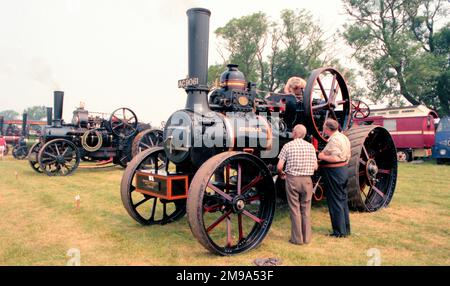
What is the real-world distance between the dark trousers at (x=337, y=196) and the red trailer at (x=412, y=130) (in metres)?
11.3

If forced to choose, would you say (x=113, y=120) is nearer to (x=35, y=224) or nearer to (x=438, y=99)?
(x=35, y=224)

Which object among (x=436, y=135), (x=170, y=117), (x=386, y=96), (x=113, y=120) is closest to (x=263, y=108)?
(x=170, y=117)

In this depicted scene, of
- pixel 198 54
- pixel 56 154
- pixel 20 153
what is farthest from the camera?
pixel 20 153

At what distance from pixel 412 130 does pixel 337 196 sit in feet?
43.1

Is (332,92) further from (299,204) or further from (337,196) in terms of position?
(299,204)

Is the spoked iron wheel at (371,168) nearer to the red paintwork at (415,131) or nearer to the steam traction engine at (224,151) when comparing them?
the steam traction engine at (224,151)

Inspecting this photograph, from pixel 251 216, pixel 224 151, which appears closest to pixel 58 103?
pixel 224 151

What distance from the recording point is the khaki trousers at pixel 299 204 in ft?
12.0

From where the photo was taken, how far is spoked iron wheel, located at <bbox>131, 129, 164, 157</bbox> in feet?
34.2

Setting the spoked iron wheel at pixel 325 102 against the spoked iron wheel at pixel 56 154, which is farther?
the spoked iron wheel at pixel 56 154

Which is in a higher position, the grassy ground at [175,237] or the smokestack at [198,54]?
the smokestack at [198,54]

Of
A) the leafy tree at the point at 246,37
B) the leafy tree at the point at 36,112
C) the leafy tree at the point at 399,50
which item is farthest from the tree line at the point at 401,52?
the leafy tree at the point at 36,112

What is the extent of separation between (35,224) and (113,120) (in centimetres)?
724

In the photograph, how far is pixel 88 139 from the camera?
1066 centimetres
